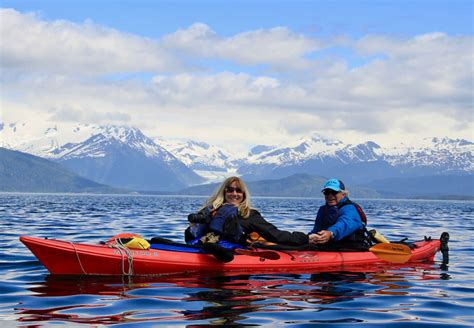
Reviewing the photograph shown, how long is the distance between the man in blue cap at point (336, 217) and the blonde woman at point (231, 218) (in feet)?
3.93

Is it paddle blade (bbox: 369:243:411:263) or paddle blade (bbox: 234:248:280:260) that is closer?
paddle blade (bbox: 234:248:280:260)

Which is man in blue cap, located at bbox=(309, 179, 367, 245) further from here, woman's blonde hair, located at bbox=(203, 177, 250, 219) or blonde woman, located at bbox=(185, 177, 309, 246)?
woman's blonde hair, located at bbox=(203, 177, 250, 219)

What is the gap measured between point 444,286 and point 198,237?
17.8 ft

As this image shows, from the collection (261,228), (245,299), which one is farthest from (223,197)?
Answer: (245,299)

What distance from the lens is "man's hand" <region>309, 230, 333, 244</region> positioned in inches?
627

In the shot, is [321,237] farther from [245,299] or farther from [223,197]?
[245,299]

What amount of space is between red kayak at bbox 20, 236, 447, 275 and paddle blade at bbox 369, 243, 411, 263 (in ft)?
1.34

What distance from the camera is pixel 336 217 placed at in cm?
1636

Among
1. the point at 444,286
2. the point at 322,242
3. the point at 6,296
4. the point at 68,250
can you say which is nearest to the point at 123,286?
the point at 68,250

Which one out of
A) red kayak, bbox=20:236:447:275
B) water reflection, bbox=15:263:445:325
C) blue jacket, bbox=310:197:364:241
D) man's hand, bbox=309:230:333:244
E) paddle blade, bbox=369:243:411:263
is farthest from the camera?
paddle blade, bbox=369:243:411:263

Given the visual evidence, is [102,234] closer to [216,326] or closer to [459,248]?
[459,248]

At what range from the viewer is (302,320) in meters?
10.6

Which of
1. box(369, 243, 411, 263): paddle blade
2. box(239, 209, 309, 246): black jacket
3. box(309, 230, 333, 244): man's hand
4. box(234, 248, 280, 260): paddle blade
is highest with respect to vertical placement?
box(239, 209, 309, 246): black jacket

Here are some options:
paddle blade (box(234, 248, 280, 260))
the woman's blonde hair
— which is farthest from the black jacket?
paddle blade (box(234, 248, 280, 260))
